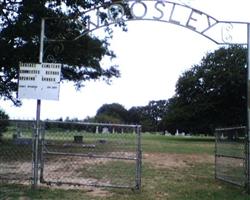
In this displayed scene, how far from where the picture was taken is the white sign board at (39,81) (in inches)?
545

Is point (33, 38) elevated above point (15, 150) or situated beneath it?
elevated above

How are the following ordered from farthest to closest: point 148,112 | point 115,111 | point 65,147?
point 148,112 < point 115,111 < point 65,147

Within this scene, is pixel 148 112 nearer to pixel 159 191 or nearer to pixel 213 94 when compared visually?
pixel 213 94

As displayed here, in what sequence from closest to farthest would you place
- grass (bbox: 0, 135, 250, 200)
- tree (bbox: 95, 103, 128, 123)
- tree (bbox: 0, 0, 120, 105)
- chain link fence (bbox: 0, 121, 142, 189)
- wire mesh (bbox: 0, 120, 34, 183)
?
grass (bbox: 0, 135, 250, 200), chain link fence (bbox: 0, 121, 142, 189), wire mesh (bbox: 0, 120, 34, 183), tree (bbox: 0, 0, 120, 105), tree (bbox: 95, 103, 128, 123)

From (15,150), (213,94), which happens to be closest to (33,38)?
(15,150)

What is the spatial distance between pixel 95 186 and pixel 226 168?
176 inches

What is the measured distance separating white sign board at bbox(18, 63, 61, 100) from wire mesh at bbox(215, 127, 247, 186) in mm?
4847

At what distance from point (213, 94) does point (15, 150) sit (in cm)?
4890

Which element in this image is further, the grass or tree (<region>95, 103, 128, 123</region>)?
tree (<region>95, 103, 128, 123</region>)

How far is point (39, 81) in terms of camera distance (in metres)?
13.9

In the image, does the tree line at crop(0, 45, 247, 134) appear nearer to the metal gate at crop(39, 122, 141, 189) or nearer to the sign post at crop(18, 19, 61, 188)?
the metal gate at crop(39, 122, 141, 189)

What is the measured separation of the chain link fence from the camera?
13703mm

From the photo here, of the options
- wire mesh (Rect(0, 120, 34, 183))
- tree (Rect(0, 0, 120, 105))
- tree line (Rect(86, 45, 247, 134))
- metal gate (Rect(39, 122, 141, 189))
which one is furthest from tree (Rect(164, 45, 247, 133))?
wire mesh (Rect(0, 120, 34, 183))

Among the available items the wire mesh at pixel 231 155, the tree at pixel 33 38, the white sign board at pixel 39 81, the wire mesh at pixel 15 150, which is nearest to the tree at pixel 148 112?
the tree at pixel 33 38
